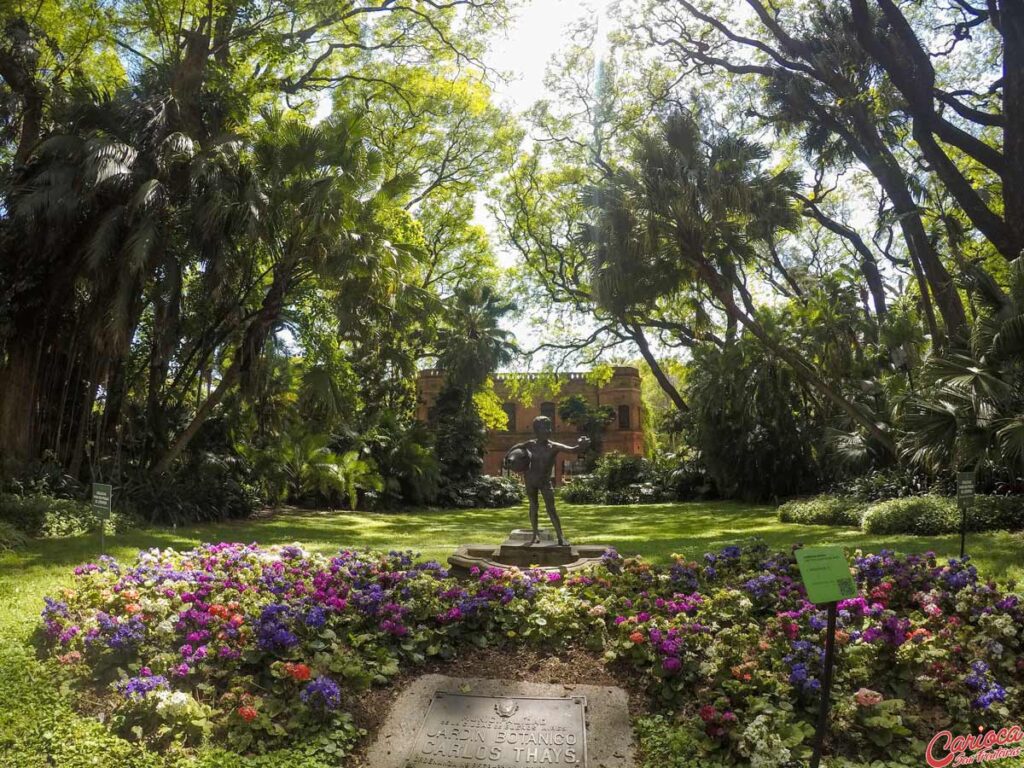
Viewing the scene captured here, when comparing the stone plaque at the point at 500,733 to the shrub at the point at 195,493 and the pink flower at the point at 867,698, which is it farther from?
the shrub at the point at 195,493

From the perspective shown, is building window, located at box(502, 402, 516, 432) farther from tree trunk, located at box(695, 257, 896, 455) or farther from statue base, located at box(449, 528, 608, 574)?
statue base, located at box(449, 528, 608, 574)

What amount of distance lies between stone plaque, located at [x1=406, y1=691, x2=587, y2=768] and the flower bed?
1.28 feet

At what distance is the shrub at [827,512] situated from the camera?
44.3ft

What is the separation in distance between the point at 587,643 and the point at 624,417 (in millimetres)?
39752

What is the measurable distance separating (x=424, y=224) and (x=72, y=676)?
22.9 meters

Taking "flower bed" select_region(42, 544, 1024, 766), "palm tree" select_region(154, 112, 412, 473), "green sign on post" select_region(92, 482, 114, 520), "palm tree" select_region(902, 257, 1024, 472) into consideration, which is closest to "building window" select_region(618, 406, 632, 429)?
"palm tree" select_region(154, 112, 412, 473)

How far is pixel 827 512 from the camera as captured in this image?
46.1 ft

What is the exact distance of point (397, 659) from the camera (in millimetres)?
4738

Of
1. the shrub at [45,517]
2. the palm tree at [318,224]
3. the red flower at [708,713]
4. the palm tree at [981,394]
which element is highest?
the palm tree at [318,224]

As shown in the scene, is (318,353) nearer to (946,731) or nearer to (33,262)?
(33,262)

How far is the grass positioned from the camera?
382cm

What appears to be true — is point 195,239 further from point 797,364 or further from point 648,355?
point 648,355

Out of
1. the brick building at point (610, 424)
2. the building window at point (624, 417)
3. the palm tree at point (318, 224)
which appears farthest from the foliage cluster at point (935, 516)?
the building window at point (624, 417)

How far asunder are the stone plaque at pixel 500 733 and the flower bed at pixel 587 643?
389mm
